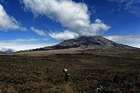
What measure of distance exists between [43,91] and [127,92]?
640 cm

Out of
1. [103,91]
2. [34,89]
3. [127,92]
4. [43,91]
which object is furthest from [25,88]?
[127,92]

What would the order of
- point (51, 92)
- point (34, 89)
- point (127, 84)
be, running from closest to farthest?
1. point (51, 92)
2. point (34, 89)
3. point (127, 84)

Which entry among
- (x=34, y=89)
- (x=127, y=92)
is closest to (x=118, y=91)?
(x=127, y=92)

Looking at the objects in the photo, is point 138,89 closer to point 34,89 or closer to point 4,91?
point 34,89

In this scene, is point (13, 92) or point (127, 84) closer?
point (13, 92)

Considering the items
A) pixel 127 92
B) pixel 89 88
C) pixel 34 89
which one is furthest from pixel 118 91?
pixel 34 89

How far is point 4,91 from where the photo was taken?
72.1 feet

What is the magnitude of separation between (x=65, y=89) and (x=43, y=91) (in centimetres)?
168

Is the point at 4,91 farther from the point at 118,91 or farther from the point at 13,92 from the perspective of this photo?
the point at 118,91

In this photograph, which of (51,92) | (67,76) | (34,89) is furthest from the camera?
(67,76)

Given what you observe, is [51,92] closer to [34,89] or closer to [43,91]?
[43,91]

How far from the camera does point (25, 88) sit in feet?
78.3

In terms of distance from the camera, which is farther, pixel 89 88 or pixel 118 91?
pixel 89 88

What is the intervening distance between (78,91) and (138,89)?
4746 millimetres
